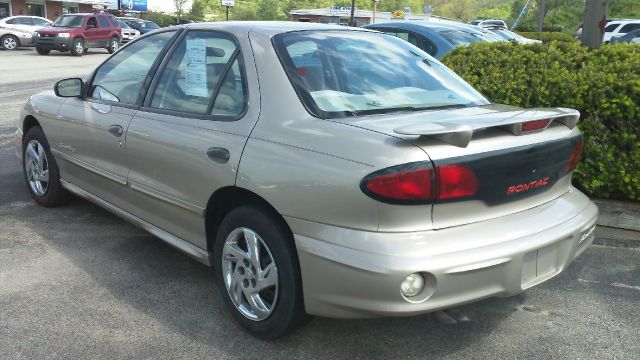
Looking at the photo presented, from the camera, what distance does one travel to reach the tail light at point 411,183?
241 centimetres

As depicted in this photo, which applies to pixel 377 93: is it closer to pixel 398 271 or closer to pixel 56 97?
pixel 398 271

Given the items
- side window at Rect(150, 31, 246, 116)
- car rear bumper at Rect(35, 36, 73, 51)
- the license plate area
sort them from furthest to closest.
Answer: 1. car rear bumper at Rect(35, 36, 73, 51)
2. side window at Rect(150, 31, 246, 116)
3. the license plate area

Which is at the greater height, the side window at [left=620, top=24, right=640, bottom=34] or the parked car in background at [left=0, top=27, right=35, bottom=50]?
the side window at [left=620, top=24, right=640, bottom=34]

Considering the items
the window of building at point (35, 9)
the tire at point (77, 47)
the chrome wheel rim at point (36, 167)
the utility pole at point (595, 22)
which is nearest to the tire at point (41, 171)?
the chrome wheel rim at point (36, 167)

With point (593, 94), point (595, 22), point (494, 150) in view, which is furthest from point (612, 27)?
point (494, 150)

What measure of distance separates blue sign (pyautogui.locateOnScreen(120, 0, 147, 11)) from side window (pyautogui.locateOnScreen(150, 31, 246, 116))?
180 feet

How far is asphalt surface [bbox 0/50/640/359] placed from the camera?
2.97 m

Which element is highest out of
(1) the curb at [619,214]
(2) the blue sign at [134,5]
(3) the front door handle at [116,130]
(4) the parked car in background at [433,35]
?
(2) the blue sign at [134,5]

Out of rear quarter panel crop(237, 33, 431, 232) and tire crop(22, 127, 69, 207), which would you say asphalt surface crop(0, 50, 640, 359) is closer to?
tire crop(22, 127, 69, 207)

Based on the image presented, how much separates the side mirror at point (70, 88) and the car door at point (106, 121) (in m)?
0.06

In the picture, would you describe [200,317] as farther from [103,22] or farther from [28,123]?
[103,22]

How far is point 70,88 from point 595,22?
16.6 feet

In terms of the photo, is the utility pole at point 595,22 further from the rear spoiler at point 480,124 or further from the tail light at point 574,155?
the rear spoiler at point 480,124

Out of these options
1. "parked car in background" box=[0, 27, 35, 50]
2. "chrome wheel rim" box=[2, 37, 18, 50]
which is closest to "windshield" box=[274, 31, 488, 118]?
"parked car in background" box=[0, 27, 35, 50]
